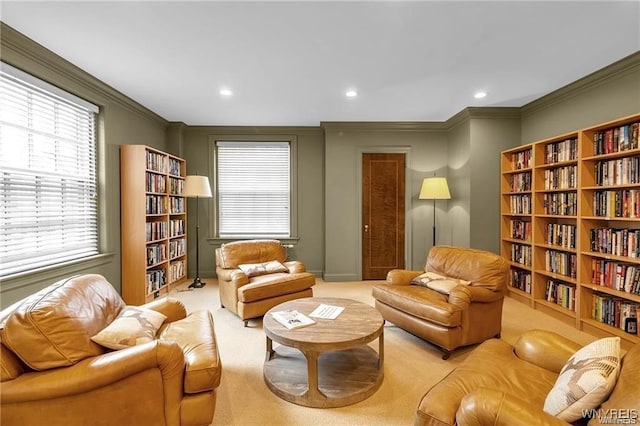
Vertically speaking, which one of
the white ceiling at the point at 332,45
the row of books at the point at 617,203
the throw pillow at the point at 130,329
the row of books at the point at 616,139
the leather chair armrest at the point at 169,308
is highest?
the white ceiling at the point at 332,45

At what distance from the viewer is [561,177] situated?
3.34m

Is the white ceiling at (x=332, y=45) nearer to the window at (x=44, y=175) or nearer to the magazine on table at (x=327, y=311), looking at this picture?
the window at (x=44, y=175)

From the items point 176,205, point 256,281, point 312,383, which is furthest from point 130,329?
point 176,205

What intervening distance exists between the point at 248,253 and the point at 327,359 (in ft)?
6.28

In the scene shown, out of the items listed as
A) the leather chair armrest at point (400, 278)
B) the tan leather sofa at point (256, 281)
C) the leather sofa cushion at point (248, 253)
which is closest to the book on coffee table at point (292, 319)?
the tan leather sofa at point (256, 281)

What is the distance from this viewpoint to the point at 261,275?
3.57 meters

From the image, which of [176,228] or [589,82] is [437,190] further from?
[176,228]

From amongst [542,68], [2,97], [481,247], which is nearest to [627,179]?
[542,68]

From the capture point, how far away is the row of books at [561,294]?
10.6 feet

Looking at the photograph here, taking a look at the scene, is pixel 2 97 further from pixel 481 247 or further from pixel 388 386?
pixel 481 247

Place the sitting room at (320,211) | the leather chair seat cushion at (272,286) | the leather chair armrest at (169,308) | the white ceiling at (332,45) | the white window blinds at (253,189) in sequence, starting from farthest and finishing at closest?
the white window blinds at (253,189) < the leather chair seat cushion at (272,286) < the leather chair armrest at (169,308) < the white ceiling at (332,45) < the sitting room at (320,211)

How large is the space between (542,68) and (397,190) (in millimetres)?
2490

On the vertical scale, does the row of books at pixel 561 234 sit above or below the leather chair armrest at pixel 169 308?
above

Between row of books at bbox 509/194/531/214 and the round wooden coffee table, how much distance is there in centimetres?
283
